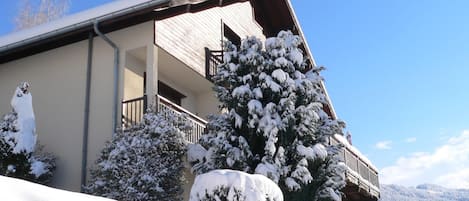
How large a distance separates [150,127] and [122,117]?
59.7 inches

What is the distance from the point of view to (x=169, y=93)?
15.3 metres

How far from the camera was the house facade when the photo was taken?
41.4 ft

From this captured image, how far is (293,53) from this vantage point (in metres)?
12.4

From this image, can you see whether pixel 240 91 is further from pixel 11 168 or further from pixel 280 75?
pixel 11 168

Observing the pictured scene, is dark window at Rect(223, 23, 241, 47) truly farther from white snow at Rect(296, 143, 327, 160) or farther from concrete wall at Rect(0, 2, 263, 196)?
white snow at Rect(296, 143, 327, 160)

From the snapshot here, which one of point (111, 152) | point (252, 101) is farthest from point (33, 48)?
point (252, 101)

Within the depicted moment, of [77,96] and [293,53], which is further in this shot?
[77,96]

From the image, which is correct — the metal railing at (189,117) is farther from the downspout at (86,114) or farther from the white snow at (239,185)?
the white snow at (239,185)

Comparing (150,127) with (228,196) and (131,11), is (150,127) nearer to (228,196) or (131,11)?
(131,11)

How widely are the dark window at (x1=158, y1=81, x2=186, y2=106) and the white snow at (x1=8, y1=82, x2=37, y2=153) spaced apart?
3821mm

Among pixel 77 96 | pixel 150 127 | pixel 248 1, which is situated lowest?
pixel 150 127

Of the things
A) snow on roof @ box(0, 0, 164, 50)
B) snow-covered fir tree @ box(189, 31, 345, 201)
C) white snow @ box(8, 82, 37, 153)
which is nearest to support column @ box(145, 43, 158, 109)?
snow on roof @ box(0, 0, 164, 50)

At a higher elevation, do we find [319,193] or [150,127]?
[150,127]

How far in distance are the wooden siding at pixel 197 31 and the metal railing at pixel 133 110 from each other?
1.35 metres
